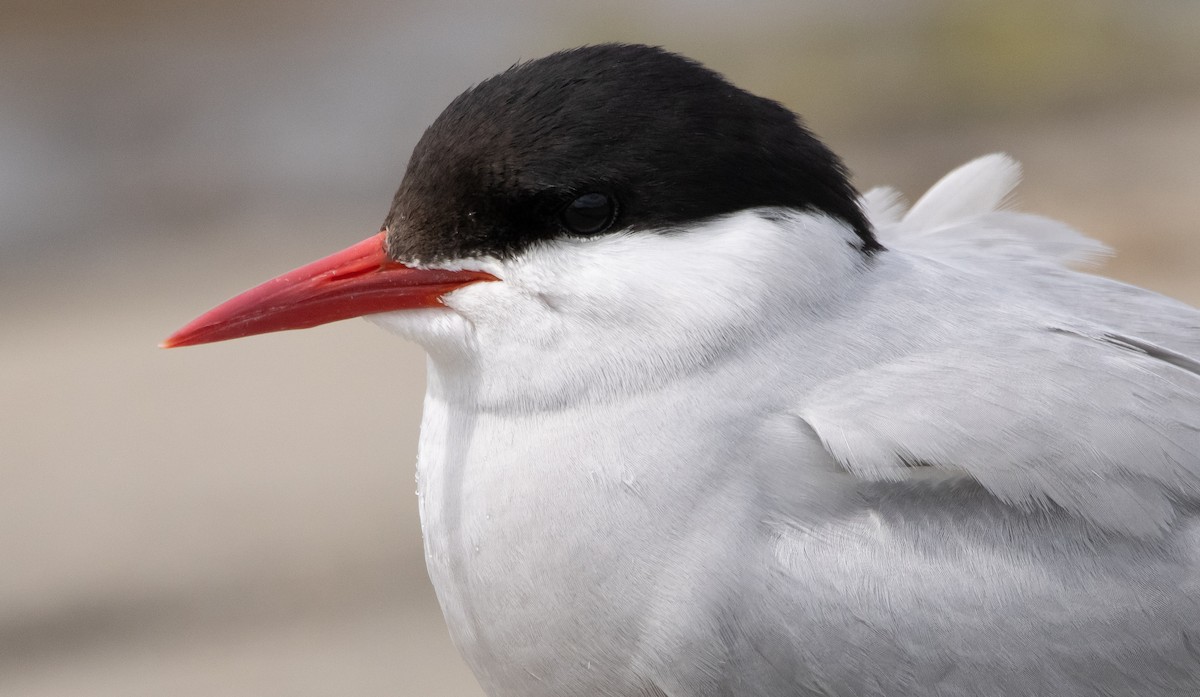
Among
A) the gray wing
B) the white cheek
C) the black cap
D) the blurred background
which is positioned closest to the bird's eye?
the black cap

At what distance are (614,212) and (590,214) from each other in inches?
1.3

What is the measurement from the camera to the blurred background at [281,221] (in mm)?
3857

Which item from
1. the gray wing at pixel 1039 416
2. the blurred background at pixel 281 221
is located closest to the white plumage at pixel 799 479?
the gray wing at pixel 1039 416

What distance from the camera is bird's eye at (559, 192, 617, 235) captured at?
5.99ft

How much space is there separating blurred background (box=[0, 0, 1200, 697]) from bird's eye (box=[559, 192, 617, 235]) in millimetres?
2109

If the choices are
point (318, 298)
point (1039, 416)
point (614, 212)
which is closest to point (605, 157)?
point (614, 212)

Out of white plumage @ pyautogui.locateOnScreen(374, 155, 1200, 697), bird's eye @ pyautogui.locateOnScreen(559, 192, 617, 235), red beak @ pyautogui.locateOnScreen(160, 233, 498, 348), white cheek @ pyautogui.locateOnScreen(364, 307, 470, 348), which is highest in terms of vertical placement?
bird's eye @ pyautogui.locateOnScreen(559, 192, 617, 235)

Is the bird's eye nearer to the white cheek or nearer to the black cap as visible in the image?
the black cap

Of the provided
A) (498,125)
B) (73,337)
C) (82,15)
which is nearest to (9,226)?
(73,337)

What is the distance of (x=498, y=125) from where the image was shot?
1868mm

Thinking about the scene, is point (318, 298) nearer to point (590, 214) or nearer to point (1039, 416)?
point (590, 214)

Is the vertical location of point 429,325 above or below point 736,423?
above

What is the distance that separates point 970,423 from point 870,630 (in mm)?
309

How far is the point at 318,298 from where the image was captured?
1.99 metres
